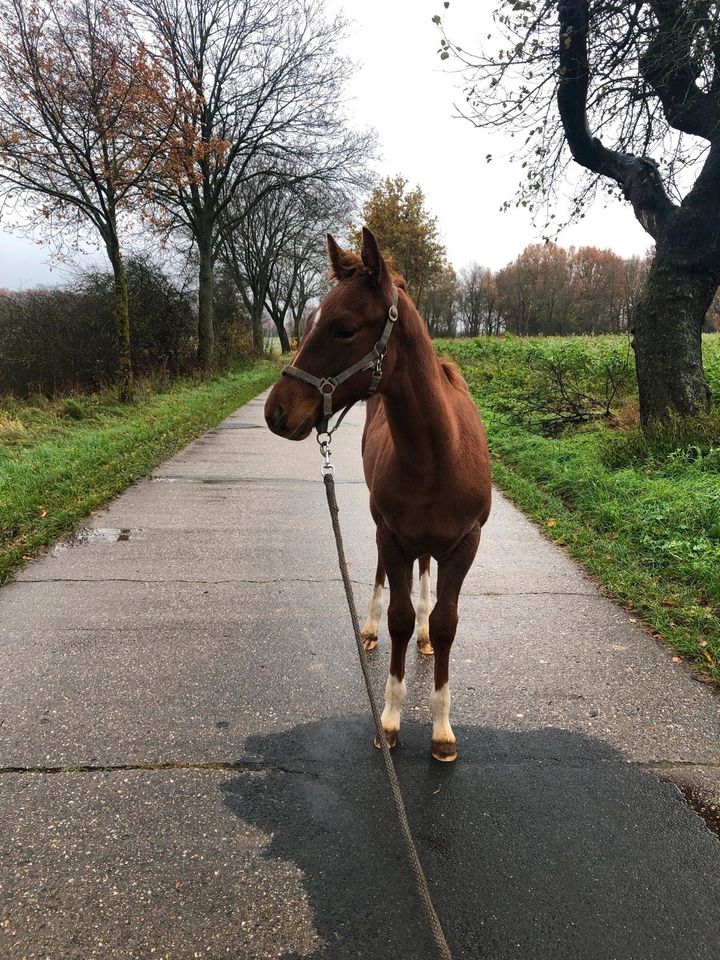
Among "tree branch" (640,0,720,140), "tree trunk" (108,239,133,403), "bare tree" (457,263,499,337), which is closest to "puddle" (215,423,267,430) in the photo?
"tree trunk" (108,239,133,403)

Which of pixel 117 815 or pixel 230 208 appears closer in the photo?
pixel 117 815

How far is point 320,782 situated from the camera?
7.80 ft

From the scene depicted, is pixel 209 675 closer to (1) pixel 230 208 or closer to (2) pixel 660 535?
(2) pixel 660 535

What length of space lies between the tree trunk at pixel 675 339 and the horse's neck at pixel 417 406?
5653 mm

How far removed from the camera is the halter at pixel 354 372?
2.01m

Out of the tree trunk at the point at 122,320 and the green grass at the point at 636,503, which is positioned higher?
the tree trunk at the point at 122,320

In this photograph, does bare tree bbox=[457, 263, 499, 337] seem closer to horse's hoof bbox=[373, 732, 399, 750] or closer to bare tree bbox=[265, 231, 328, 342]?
bare tree bbox=[265, 231, 328, 342]

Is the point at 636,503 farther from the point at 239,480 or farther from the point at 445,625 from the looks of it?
the point at 239,480

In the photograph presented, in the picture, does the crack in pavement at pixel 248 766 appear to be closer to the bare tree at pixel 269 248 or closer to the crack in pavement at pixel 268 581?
the crack in pavement at pixel 268 581

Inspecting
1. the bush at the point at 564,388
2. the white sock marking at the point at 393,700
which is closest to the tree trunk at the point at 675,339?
the bush at the point at 564,388

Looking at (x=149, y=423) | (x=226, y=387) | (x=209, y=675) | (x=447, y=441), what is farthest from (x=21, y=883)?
(x=226, y=387)

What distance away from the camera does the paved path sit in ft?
5.83

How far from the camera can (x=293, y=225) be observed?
121 ft

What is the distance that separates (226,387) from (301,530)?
44.2 feet
